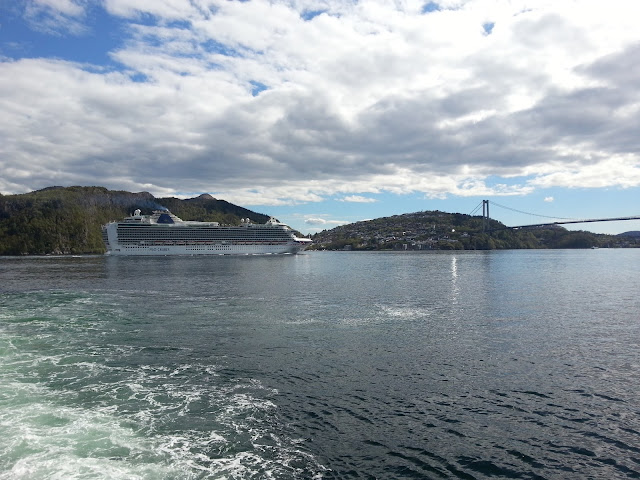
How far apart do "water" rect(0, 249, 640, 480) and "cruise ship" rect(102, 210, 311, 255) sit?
364ft

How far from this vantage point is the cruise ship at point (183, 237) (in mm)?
133875

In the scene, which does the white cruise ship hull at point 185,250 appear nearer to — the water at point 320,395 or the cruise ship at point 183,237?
the cruise ship at point 183,237

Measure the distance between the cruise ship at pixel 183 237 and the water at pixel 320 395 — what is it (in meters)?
111

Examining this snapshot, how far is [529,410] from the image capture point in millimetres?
11672

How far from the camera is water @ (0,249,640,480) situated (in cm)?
910

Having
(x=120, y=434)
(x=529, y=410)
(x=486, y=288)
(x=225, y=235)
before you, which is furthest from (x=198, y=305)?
(x=225, y=235)

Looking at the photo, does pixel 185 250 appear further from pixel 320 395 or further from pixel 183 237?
pixel 320 395

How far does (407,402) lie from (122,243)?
138 metres

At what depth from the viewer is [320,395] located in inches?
503

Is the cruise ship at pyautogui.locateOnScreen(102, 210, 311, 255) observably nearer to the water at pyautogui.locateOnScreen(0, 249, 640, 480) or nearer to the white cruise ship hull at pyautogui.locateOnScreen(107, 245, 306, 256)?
the white cruise ship hull at pyautogui.locateOnScreen(107, 245, 306, 256)

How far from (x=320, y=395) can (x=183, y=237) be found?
429 ft

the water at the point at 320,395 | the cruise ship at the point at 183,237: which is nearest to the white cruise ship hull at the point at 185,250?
the cruise ship at the point at 183,237

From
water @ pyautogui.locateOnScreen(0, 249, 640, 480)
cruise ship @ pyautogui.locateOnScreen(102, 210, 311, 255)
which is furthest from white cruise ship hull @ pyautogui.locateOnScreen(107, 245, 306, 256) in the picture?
water @ pyautogui.locateOnScreen(0, 249, 640, 480)

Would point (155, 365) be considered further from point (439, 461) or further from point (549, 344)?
point (549, 344)
